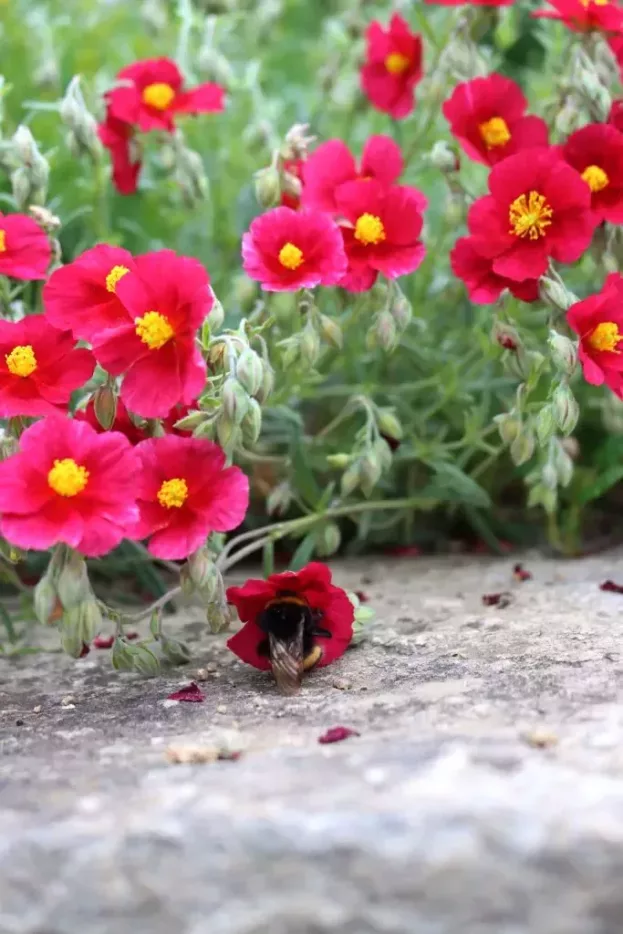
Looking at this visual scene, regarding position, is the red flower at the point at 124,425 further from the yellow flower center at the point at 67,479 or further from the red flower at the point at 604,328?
the red flower at the point at 604,328

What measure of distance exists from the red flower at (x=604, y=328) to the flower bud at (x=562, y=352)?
4 centimetres

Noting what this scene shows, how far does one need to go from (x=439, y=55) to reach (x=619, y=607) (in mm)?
904

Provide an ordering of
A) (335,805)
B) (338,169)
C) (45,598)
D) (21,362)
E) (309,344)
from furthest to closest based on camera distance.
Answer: (338,169), (309,344), (21,362), (45,598), (335,805)

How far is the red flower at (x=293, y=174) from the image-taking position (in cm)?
134

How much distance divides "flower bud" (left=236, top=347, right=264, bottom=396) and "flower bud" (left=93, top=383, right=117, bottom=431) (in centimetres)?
14

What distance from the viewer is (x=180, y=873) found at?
0.70 m

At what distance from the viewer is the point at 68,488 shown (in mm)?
951

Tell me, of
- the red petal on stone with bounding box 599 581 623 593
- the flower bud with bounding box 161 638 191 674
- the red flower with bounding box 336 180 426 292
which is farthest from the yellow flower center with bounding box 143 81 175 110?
the red petal on stone with bounding box 599 581 623 593

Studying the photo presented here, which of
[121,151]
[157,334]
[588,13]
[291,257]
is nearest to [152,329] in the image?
[157,334]

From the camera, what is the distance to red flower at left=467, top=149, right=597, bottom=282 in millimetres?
1217

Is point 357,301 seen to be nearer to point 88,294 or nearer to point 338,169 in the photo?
point 338,169

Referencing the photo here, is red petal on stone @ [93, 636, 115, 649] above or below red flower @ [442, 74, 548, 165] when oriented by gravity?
below

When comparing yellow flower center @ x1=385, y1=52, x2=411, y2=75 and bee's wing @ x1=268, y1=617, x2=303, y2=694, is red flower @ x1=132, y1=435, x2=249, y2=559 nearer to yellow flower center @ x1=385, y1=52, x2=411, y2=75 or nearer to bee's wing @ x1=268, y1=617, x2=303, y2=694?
bee's wing @ x1=268, y1=617, x2=303, y2=694

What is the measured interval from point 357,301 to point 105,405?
1.46 feet
